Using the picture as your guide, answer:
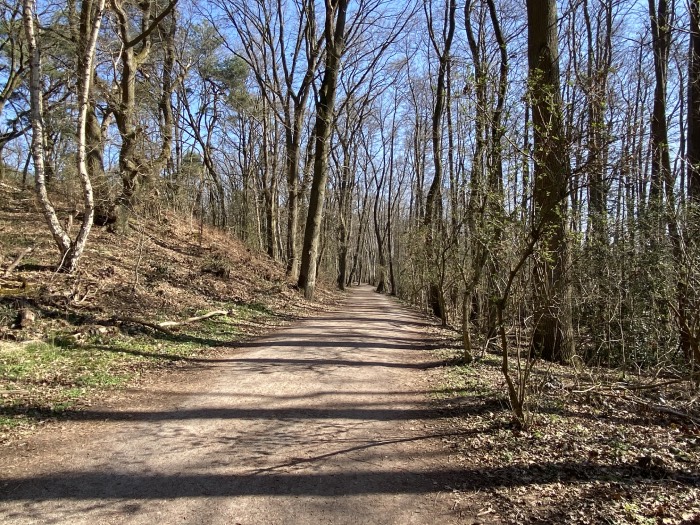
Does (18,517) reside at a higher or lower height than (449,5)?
lower

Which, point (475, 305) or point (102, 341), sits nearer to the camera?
point (102, 341)

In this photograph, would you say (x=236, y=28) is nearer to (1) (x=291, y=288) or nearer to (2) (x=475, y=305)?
(1) (x=291, y=288)

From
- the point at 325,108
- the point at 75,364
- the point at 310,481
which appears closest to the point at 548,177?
the point at 310,481

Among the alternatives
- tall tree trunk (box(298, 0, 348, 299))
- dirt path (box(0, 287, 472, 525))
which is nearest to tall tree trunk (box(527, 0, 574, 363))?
dirt path (box(0, 287, 472, 525))

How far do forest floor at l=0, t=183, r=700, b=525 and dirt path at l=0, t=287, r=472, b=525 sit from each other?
0.8 inches

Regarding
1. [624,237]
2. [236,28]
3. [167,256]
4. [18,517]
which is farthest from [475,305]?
[236,28]

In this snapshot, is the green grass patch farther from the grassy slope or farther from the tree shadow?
the tree shadow

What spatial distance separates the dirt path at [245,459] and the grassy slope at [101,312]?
2.68 ft

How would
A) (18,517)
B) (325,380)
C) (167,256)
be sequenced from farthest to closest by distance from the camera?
(167,256) < (325,380) < (18,517)

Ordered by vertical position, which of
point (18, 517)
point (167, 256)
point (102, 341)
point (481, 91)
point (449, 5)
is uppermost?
point (449, 5)

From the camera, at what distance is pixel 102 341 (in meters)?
7.61

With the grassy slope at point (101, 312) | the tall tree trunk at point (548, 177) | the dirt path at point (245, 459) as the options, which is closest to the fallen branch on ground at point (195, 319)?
the grassy slope at point (101, 312)

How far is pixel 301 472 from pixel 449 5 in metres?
18.1

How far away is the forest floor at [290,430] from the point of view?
11.8 ft
